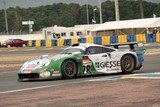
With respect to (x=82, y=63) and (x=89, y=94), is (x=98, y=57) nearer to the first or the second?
(x=82, y=63)

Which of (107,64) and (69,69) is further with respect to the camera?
(107,64)

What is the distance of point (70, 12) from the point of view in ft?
545

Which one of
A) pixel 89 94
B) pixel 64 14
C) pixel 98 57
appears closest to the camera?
pixel 89 94

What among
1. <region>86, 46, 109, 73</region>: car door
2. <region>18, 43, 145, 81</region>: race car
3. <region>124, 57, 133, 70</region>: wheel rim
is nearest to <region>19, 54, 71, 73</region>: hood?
<region>18, 43, 145, 81</region>: race car

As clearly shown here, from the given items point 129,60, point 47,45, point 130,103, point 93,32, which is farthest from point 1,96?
point 93,32

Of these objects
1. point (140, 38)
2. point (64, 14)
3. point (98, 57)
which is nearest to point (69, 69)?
point (98, 57)

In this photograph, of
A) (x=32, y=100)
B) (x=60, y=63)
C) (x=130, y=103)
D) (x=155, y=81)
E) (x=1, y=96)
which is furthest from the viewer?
(x=60, y=63)

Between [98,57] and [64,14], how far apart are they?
468 ft

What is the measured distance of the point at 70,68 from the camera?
16891 mm

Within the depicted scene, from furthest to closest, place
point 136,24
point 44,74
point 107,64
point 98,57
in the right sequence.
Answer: point 136,24
point 107,64
point 98,57
point 44,74

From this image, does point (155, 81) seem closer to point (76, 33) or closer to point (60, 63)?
point (60, 63)

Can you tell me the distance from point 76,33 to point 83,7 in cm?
9487

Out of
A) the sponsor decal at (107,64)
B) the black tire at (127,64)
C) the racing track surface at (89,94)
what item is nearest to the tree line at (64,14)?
the black tire at (127,64)

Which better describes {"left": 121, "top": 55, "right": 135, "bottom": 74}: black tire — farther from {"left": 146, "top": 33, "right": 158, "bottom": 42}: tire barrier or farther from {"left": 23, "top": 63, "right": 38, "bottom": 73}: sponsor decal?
{"left": 146, "top": 33, "right": 158, "bottom": 42}: tire barrier
